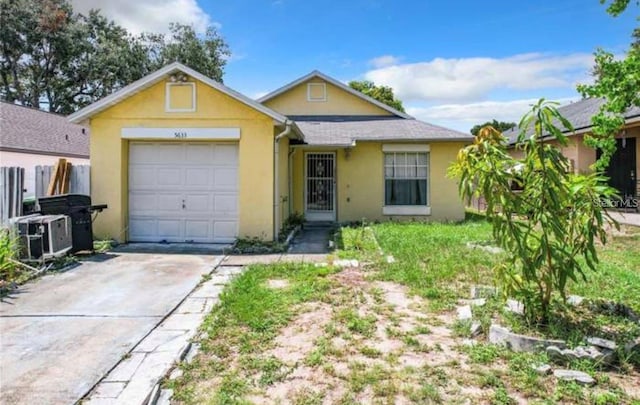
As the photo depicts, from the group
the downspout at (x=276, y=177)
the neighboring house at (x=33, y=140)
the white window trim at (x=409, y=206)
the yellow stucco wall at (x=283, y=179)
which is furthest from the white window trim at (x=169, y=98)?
the neighboring house at (x=33, y=140)

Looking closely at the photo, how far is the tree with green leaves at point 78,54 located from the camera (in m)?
31.1

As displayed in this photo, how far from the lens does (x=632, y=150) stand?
1661 cm

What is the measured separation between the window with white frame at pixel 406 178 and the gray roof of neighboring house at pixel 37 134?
11936mm

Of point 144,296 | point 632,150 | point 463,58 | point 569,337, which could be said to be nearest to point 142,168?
point 144,296

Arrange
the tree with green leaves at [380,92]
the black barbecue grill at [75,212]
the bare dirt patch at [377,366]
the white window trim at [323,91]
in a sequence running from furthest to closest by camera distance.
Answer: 1. the tree with green leaves at [380,92]
2. the white window trim at [323,91]
3. the black barbecue grill at [75,212]
4. the bare dirt patch at [377,366]

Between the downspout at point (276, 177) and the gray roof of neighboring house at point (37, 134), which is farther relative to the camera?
the gray roof of neighboring house at point (37, 134)

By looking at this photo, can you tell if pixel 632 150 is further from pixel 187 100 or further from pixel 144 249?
pixel 144 249

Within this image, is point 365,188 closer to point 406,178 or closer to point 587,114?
point 406,178

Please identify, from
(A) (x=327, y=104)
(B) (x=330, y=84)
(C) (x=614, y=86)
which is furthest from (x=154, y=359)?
(B) (x=330, y=84)

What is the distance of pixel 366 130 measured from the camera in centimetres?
1536

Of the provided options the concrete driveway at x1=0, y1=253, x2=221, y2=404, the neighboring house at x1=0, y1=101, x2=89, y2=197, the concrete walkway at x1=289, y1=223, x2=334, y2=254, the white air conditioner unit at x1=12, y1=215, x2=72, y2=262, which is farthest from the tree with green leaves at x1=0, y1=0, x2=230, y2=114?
the concrete driveway at x1=0, y1=253, x2=221, y2=404

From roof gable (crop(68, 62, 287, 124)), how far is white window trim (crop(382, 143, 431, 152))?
5.50 meters

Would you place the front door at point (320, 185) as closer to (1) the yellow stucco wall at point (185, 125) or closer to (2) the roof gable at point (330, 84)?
(2) the roof gable at point (330, 84)

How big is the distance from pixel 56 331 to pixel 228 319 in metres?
1.90
